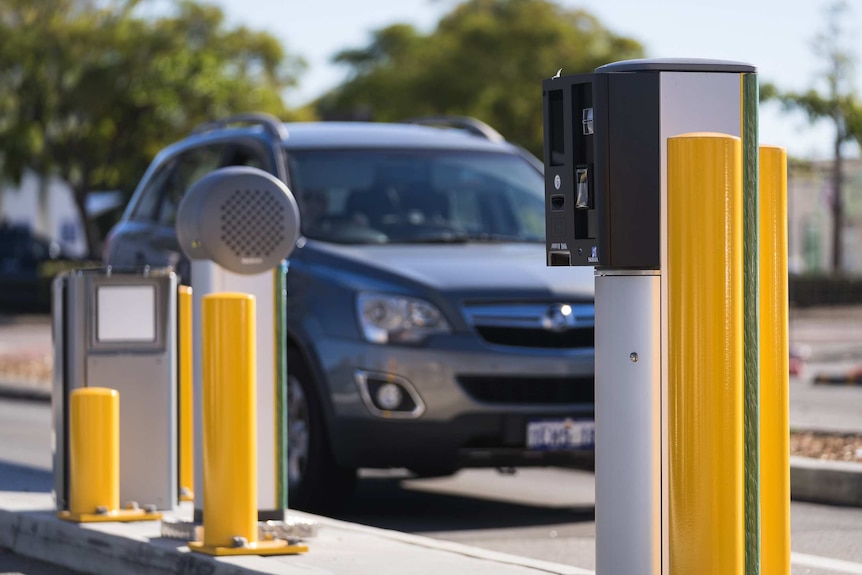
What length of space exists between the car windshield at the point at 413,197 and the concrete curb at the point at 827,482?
1799 millimetres

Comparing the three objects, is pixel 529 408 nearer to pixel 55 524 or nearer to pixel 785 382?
pixel 55 524

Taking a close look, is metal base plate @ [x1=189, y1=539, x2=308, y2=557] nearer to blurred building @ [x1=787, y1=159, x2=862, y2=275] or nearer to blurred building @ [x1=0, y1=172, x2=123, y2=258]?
blurred building @ [x1=787, y1=159, x2=862, y2=275]

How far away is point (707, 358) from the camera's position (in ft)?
13.3

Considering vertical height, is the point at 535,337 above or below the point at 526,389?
above

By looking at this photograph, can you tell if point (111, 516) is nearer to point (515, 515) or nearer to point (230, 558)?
point (230, 558)

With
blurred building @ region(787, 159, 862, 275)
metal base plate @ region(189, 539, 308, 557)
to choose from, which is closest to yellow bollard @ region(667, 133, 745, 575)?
metal base plate @ region(189, 539, 308, 557)

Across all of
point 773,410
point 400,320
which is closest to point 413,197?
point 400,320

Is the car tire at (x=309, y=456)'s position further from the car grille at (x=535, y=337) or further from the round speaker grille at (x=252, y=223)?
the round speaker grille at (x=252, y=223)

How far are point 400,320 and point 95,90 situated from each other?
35.4m

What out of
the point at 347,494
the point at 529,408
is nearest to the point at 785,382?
the point at 529,408

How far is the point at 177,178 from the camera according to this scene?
9.41 metres

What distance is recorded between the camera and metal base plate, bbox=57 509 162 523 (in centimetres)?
615

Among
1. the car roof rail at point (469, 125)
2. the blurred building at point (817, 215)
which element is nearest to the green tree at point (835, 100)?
the blurred building at point (817, 215)

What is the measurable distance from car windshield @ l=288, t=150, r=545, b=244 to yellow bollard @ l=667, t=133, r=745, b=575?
13.4 ft
